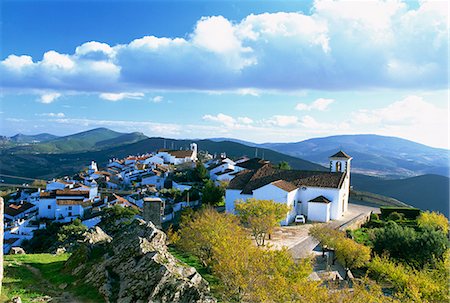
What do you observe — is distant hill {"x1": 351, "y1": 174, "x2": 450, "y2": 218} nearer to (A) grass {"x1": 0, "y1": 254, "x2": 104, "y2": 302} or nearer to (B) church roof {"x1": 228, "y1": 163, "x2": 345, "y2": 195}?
(B) church roof {"x1": 228, "y1": 163, "x2": 345, "y2": 195}

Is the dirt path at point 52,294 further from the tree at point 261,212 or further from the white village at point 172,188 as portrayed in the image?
the tree at point 261,212

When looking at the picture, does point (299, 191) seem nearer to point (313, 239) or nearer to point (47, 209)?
point (313, 239)

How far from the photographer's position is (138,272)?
13.8 meters

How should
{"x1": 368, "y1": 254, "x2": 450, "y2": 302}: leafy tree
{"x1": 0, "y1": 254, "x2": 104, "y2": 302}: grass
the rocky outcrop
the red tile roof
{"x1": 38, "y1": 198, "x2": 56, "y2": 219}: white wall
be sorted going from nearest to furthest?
the rocky outcrop, {"x1": 0, "y1": 254, "x2": 104, "y2": 302}: grass, {"x1": 368, "y1": 254, "x2": 450, "y2": 302}: leafy tree, {"x1": 38, "y1": 198, "x2": 56, "y2": 219}: white wall, the red tile roof

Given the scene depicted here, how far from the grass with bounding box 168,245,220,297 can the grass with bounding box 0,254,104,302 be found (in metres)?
5.41

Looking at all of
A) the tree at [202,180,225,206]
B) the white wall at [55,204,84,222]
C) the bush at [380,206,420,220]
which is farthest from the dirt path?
the white wall at [55,204,84,222]

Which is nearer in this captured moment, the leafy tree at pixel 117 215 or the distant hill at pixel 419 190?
the leafy tree at pixel 117 215

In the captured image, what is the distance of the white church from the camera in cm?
3834

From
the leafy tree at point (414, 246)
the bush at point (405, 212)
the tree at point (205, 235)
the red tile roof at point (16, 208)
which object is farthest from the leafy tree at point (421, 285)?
the red tile roof at point (16, 208)

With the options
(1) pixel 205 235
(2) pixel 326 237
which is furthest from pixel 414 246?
(1) pixel 205 235

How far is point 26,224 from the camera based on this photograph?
49.5 metres

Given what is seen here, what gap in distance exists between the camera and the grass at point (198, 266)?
17345 mm

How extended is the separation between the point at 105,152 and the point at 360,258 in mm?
169967

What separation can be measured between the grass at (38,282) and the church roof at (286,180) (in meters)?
24.8
